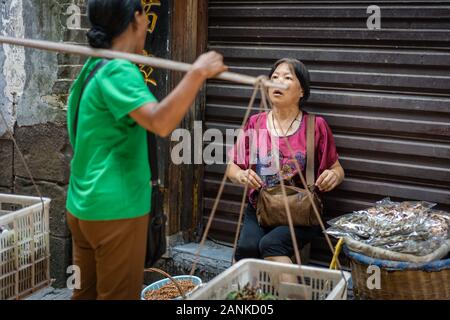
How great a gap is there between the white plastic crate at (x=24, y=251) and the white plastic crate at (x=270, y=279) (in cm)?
136

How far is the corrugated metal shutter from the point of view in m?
4.30

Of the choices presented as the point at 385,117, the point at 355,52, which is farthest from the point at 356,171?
the point at 355,52

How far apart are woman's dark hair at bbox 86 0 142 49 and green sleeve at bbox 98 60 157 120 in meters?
0.23

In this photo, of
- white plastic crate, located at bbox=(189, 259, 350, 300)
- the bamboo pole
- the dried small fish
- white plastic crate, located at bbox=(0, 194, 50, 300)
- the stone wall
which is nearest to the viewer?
the bamboo pole

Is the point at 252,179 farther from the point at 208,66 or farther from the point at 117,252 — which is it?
the point at 208,66

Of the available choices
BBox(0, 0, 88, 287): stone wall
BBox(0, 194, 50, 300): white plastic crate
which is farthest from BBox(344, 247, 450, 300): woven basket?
BBox(0, 0, 88, 287): stone wall

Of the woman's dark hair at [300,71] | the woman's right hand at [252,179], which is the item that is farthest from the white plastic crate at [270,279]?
the woman's dark hair at [300,71]

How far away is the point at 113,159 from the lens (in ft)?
9.20

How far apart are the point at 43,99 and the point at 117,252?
268cm

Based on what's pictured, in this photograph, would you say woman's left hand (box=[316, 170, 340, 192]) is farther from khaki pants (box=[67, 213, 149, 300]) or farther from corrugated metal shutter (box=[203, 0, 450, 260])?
khaki pants (box=[67, 213, 149, 300])

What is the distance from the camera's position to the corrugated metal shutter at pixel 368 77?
430 centimetres

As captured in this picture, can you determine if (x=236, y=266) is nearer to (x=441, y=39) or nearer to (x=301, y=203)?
(x=301, y=203)

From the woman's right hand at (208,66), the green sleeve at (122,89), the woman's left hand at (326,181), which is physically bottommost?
the woman's left hand at (326,181)

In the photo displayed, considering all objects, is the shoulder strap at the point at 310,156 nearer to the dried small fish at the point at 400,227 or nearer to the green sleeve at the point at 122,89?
the dried small fish at the point at 400,227
